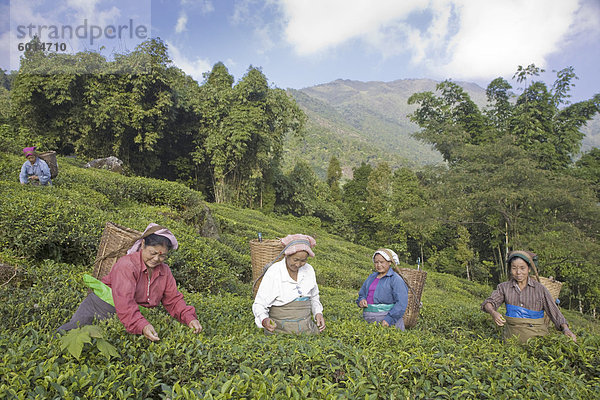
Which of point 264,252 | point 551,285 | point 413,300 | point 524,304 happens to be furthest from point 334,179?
point 524,304

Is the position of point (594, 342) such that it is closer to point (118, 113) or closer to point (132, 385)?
point (132, 385)

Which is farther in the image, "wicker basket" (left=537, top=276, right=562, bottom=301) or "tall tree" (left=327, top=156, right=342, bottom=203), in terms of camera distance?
"tall tree" (left=327, top=156, right=342, bottom=203)

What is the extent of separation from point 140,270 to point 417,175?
1408 inches

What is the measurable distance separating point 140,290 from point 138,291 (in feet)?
0.05

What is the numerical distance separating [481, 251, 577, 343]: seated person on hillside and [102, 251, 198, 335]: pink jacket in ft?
11.0

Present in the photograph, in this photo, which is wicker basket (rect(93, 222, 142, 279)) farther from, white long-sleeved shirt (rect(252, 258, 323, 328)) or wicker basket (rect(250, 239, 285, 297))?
wicker basket (rect(250, 239, 285, 297))

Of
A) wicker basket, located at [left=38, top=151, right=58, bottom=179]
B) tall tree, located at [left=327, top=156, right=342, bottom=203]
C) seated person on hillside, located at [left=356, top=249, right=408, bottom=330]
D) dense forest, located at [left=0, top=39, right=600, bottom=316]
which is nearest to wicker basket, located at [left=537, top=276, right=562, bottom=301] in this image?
seated person on hillside, located at [left=356, top=249, right=408, bottom=330]

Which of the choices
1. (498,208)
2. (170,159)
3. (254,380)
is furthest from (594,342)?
(170,159)

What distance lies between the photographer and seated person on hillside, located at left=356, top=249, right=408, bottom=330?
382cm

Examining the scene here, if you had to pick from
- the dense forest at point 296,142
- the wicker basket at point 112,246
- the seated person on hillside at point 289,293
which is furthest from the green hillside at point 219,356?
the dense forest at point 296,142

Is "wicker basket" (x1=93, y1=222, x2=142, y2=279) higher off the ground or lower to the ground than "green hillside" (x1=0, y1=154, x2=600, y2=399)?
higher

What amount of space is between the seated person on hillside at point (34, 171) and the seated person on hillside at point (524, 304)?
25.3 ft

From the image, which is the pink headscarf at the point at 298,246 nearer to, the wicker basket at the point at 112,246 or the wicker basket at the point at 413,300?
the wicker basket at the point at 112,246

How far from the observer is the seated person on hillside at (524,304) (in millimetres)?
3740
